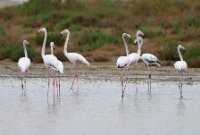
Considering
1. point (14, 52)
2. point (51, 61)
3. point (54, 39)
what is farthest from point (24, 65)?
point (54, 39)

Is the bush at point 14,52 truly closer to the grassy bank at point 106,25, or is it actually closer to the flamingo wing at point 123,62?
the grassy bank at point 106,25

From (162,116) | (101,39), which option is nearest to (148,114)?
(162,116)

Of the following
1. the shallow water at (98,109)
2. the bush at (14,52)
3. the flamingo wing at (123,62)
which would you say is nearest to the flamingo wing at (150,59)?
the shallow water at (98,109)

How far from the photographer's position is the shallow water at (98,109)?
1262 cm

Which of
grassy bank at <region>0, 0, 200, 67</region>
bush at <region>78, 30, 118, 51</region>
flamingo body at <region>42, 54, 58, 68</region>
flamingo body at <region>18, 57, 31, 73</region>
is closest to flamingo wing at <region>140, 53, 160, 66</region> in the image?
flamingo body at <region>42, 54, 58, 68</region>

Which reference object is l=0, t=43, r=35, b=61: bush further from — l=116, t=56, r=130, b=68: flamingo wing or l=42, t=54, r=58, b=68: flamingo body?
l=116, t=56, r=130, b=68: flamingo wing

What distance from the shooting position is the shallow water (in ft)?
41.4

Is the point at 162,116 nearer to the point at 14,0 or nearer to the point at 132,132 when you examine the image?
the point at 132,132

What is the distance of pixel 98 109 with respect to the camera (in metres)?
14.8

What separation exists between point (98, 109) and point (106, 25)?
13961 mm

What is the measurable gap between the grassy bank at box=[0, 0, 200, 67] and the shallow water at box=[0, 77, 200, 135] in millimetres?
4347

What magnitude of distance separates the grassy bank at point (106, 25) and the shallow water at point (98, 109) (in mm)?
4347

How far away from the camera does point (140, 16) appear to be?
30.4 metres

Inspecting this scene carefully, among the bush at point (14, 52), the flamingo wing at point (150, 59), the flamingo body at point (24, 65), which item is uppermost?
the bush at point (14, 52)
